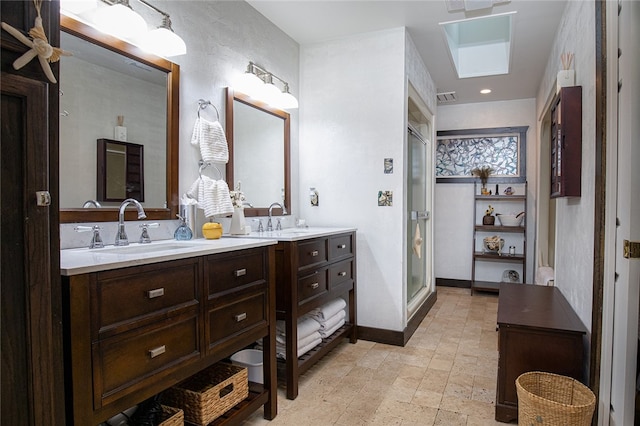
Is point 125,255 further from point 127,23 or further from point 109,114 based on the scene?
point 127,23

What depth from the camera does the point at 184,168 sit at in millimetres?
2312

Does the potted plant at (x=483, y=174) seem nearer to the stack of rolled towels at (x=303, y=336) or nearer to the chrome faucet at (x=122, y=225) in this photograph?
the stack of rolled towels at (x=303, y=336)

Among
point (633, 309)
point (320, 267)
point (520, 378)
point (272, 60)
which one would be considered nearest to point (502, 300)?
point (520, 378)

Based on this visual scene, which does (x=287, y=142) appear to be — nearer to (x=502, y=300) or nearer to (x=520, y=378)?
(x=502, y=300)

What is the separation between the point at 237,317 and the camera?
6.07 feet

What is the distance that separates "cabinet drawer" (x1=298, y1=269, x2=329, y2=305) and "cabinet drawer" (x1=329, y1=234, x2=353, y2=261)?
19cm

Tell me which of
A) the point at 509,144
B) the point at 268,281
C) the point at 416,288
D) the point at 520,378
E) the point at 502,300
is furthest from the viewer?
the point at 509,144

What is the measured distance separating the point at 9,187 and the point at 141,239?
1137mm

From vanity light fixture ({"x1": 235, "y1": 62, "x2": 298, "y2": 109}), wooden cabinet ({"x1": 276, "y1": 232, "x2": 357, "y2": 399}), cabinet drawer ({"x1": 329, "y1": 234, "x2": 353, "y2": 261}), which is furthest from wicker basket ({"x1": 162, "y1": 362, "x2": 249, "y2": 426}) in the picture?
vanity light fixture ({"x1": 235, "y1": 62, "x2": 298, "y2": 109})

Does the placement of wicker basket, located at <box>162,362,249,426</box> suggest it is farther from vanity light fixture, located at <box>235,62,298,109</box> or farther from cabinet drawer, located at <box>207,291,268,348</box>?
vanity light fixture, located at <box>235,62,298,109</box>

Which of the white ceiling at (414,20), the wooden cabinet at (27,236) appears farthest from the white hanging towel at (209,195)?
the white ceiling at (414,20)

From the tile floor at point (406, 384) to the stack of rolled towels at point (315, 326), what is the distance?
216mm

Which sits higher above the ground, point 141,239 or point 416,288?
point 141,239

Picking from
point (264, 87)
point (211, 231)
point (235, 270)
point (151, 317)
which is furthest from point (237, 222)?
point (151, 317)
